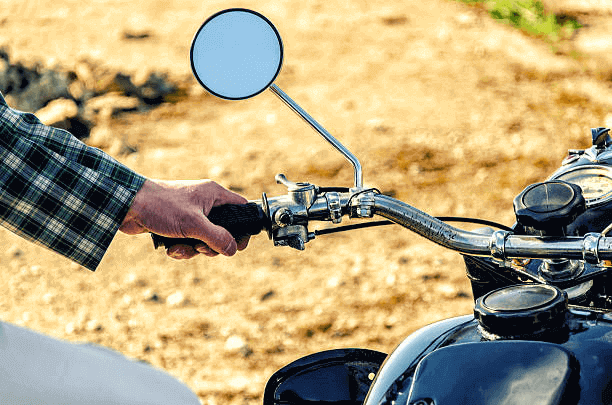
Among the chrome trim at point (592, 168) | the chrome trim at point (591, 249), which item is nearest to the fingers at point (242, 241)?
the chrome trim at point (591, 249)

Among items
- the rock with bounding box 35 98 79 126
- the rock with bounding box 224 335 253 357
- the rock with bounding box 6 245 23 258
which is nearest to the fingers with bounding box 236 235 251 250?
the rock with bounding box 224 335 253 357

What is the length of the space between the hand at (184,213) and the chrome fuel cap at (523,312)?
53cm

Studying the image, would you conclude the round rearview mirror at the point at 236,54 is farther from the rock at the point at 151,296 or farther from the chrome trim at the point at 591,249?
the rock at the point at 151,296

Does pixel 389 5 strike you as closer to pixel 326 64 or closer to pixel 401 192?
pixel 326 64

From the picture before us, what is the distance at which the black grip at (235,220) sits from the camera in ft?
5.08

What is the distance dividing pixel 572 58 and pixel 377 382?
17.4 ft

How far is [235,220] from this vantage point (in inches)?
61.3

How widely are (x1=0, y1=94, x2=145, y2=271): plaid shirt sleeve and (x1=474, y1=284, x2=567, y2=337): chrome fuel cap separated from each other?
2.58ft

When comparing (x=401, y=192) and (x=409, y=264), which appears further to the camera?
(x=401, y=192)

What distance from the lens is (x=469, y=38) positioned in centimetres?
665

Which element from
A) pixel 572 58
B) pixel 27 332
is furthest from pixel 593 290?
pixel 572 58

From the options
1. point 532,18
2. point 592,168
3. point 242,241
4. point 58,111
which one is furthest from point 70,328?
point 532,18

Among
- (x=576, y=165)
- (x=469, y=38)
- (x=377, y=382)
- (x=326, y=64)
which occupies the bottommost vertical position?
(x=326, y=64)

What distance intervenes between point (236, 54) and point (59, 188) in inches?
19.0
